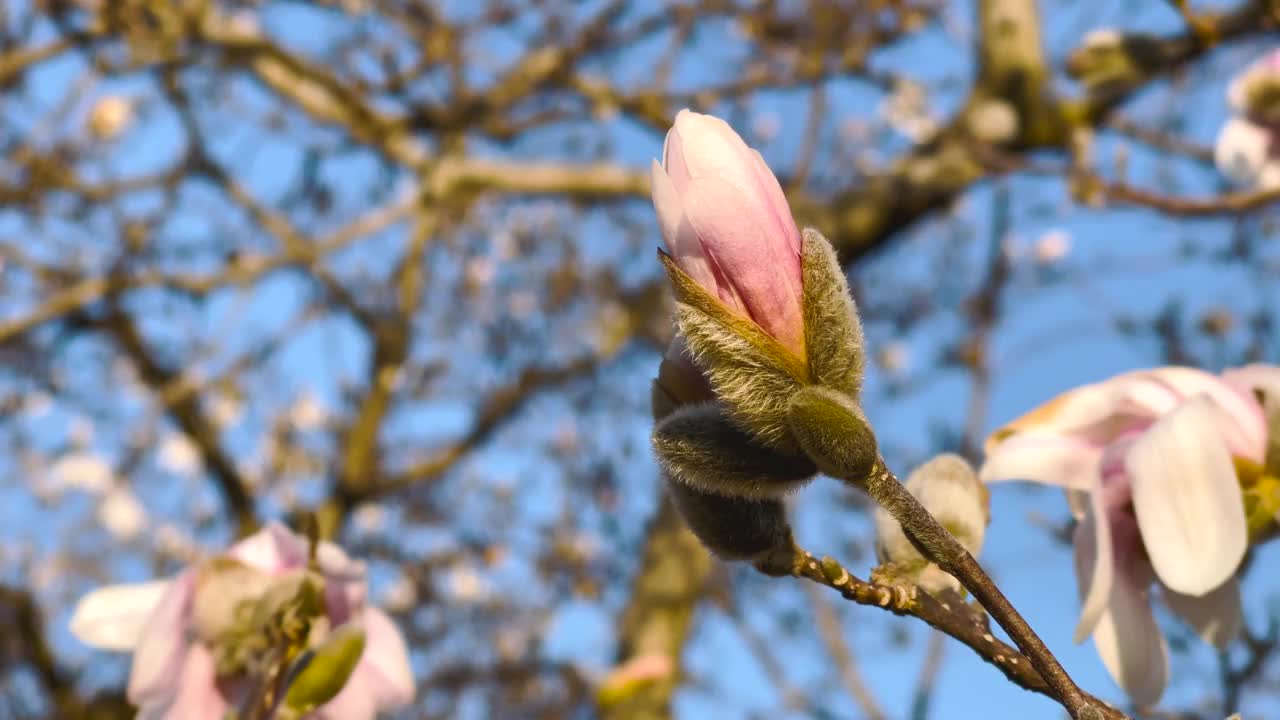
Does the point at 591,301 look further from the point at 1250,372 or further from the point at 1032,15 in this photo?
the point at 1250,372

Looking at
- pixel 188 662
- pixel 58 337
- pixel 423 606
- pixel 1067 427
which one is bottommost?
pixel 423 606

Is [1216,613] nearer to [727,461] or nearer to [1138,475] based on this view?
[1138,475]

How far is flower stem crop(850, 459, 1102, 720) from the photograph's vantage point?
0.40 meters

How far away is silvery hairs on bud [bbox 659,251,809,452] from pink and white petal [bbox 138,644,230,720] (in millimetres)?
460

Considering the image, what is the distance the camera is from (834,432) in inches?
15.1

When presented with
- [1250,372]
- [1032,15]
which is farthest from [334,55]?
[1250,372]

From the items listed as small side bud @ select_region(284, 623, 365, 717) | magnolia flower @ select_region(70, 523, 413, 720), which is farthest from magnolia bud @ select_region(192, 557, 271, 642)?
small side bud @ select_region(284, 623, 365, 717)

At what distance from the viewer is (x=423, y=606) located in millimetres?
3986

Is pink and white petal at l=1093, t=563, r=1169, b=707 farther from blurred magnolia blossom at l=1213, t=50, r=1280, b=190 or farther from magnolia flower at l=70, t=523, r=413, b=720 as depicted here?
blurred magnolia blossom at l=1213, t=50, r=1280, b=190

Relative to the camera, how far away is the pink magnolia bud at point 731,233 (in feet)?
1.34

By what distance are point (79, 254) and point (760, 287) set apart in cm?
309

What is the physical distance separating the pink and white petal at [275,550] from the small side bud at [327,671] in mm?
162

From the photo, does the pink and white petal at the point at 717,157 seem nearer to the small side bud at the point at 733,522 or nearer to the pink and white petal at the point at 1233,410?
the small side bud at the point at 733,522

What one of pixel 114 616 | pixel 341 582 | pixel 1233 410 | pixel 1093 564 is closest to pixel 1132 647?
pixel 1093 564
